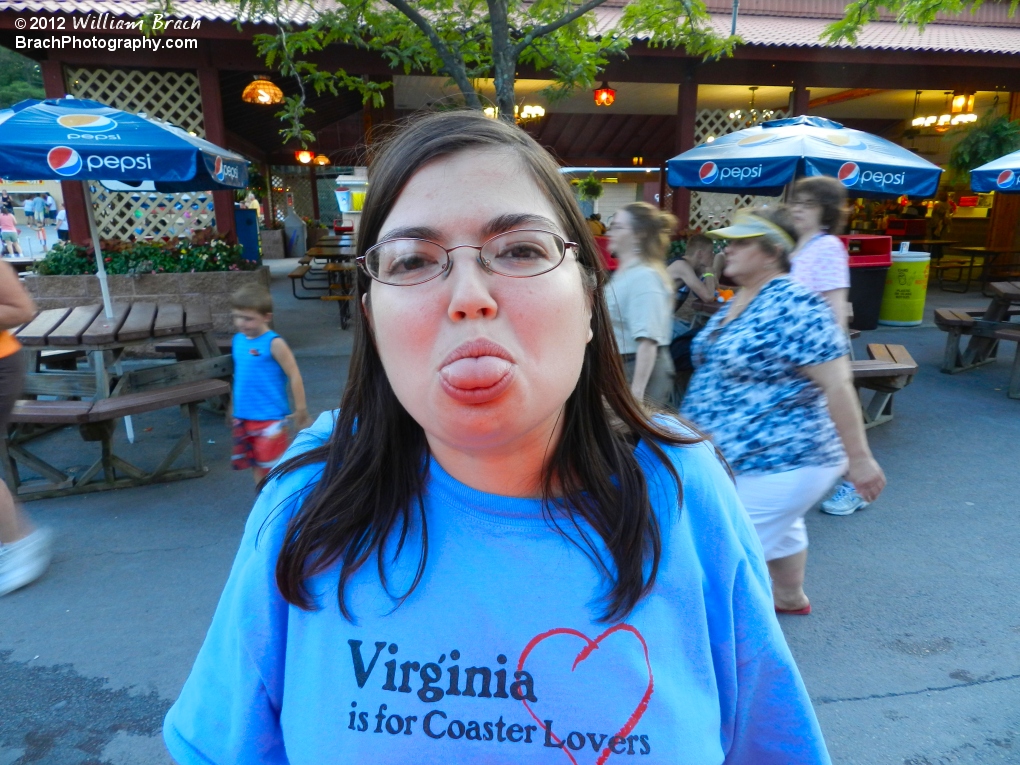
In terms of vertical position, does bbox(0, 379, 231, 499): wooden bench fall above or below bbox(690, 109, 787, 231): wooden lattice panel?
below

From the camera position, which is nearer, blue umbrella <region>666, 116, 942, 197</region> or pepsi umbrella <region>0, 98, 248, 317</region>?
pepsi umbrella <region>0, 98, 248, 317</region>

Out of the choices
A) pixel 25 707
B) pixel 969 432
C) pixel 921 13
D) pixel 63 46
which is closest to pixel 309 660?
pixel 25 707

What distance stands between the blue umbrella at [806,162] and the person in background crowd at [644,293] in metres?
3.08

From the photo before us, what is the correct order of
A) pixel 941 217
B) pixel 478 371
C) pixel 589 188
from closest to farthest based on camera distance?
pixel 478 371 → pixel 941 217 → pixel 589 188

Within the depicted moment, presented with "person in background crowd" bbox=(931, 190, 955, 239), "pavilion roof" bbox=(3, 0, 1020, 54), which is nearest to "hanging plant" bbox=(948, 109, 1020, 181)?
"pavilion roof" bbox=(3, 0, 1020, 54)

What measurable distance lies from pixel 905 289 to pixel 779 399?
8.27 m

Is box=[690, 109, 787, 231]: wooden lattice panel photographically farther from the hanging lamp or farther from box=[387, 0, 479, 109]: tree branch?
box=[387, 0, 479, 109]: tree branch

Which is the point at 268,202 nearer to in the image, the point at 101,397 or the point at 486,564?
the point at 101,397

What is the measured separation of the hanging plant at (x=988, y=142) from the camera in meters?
10.3

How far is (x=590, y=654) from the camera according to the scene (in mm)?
880

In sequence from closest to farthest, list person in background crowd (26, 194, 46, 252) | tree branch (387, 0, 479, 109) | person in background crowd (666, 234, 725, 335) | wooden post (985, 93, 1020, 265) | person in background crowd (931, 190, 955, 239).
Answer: tree branch (387, 0, 479, 109)
person in background crowd (666, 234, 725, 335)
wooden post (985, 93, 1020, 265)
person in background crowd (931, 190, 955, 239)
person in background crowd (26, 194, 46, 252)

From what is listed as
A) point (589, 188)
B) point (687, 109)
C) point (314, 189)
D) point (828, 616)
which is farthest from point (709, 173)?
point (314, 189)

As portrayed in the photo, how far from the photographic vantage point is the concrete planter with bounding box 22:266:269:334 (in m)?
8.12

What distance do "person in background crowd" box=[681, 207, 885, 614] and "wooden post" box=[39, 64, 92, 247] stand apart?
317 inches
